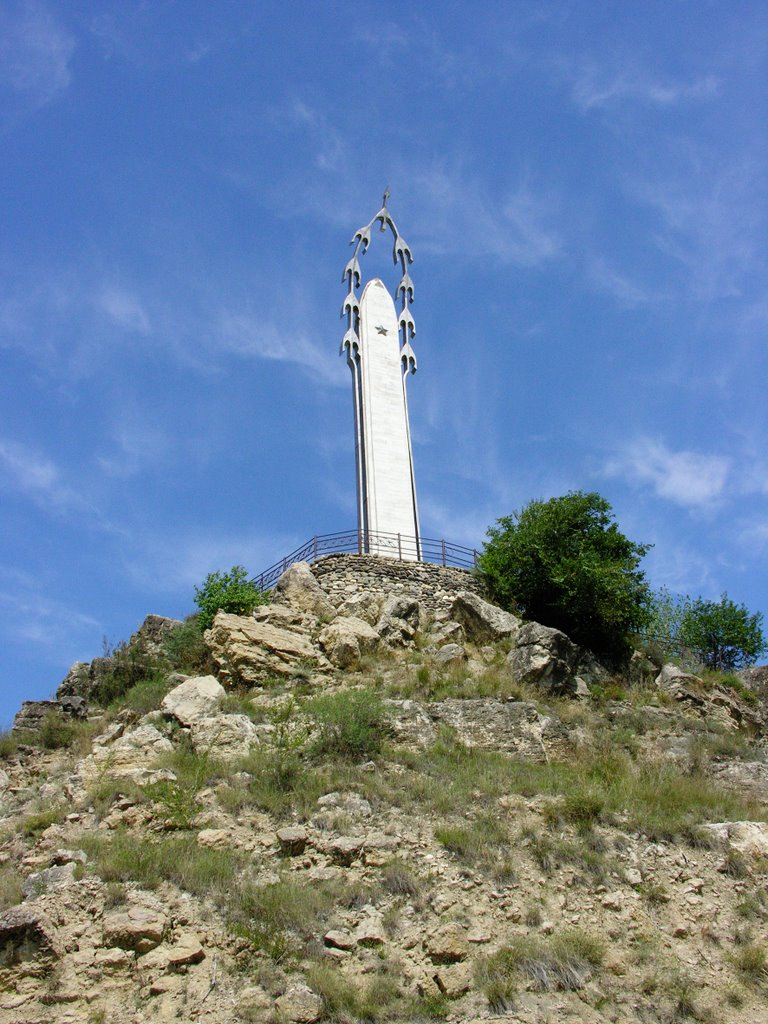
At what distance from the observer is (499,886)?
37.6 feet

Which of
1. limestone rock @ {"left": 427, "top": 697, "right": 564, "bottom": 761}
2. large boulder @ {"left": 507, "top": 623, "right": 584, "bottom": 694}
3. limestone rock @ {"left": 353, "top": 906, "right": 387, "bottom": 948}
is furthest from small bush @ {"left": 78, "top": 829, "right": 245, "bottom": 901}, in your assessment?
large boulder @ {"left": 507, "top": 623, "right": 584, "bottom": 694}

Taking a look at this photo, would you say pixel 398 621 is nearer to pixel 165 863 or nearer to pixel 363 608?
pixel 363 608

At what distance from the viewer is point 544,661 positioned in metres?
18.8

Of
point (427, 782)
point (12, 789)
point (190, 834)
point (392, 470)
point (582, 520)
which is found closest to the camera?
point (190, 834)

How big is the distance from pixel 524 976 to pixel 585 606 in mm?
12728

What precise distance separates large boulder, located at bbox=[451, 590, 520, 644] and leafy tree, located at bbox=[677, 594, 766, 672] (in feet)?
25.9

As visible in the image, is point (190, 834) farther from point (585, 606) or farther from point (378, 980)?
point (585, 606)

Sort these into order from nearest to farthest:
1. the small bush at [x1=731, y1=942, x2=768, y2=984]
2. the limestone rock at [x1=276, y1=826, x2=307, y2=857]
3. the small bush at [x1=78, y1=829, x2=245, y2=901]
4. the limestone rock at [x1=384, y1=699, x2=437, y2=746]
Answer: the small bush at [x1=731, y1=942, x2=768, y2=984], the small bush at [x1=78, y1=829, x2=245, y2=901], the limestone rock at [x1=276, y1=826, x2=307, y2=857], the limestone rock at [x1=384, y1=699, x2=437, y2=746]

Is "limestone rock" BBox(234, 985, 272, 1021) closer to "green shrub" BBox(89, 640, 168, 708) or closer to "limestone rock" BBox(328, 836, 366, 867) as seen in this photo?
"limestone rock" BBox(328, 836, 366, 867)

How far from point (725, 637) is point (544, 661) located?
10775 millimetres

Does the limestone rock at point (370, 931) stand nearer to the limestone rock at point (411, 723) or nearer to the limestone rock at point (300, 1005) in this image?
the limestone rock at point (300, 1005)

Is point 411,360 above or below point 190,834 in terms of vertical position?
above

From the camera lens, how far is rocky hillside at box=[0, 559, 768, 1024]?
973cm

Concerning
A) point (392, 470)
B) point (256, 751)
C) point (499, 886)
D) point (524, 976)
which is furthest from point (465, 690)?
point (392, 470)
